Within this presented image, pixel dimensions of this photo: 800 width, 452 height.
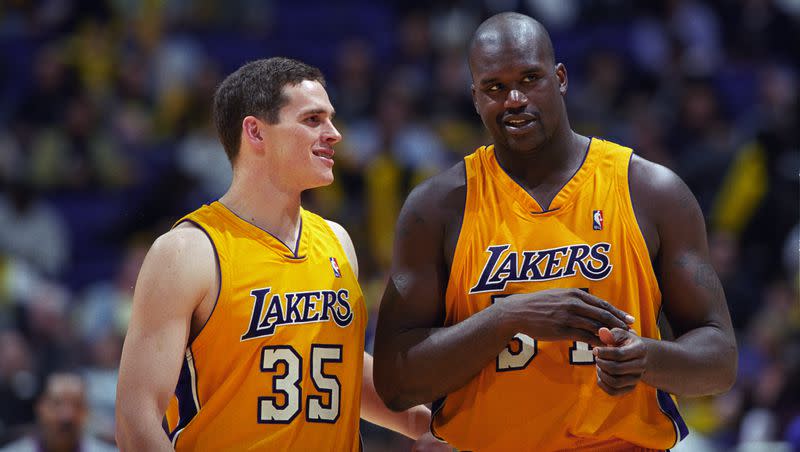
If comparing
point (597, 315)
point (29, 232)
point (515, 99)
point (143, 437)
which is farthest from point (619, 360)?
point (29, 232)

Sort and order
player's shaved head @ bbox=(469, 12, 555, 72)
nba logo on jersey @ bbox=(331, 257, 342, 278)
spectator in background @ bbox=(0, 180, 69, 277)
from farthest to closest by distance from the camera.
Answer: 1. spectator in background @ bbox=(0, 180, 69, 277)
2. nba logo on jersey @ bbox=(331, 257, 342, 278)
3. player's shaved head @ bbox=(469, 12, 555, 72)

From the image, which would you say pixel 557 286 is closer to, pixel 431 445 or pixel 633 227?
pixel 633 227

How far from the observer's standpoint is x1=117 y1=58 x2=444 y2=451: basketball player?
4246 mm

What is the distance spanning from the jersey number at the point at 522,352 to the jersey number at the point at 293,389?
0.67m

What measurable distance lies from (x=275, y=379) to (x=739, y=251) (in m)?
6.86

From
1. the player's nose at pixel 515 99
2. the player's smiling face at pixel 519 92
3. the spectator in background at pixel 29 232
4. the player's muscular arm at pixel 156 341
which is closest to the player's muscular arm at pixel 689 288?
the player's smiling face at pixel 519 92

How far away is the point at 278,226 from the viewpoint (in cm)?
469

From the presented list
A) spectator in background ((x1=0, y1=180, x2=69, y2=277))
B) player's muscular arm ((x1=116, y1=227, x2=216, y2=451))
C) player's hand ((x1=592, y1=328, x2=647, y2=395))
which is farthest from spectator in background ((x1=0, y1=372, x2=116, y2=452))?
spectator in background ((x1=0, y1=180, x2=69, y2=277))

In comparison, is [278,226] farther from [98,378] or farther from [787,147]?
[787,147]

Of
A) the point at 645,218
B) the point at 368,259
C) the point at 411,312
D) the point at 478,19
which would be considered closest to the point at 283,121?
the point at 411,312

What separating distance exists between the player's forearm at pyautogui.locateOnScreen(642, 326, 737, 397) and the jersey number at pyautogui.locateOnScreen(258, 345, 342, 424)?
47.2 inches

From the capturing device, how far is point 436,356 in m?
4.30

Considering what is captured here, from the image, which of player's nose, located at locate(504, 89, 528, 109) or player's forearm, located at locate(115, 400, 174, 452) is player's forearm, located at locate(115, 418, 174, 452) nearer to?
player's forearm, located at locate(115, 400, 174, 452)

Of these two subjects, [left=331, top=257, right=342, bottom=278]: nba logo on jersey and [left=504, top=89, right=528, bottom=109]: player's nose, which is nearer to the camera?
[left=504, top=89, right=528, bottom=109]: player's nose
